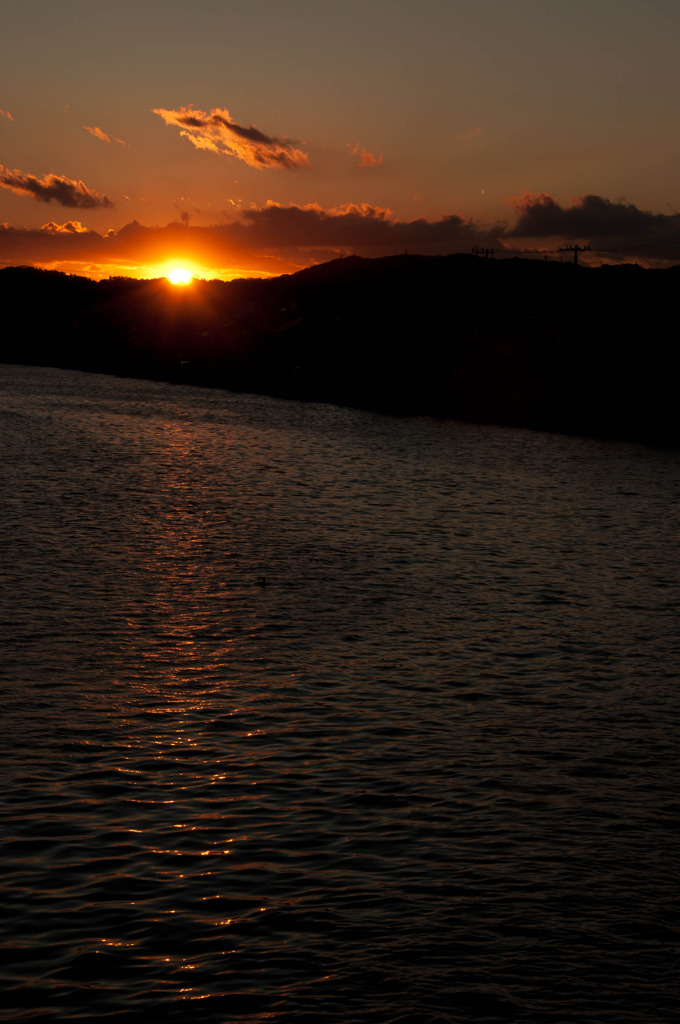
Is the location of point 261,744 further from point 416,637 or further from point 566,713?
point 416,637

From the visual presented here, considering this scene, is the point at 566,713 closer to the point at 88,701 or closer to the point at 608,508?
the point at 88,701

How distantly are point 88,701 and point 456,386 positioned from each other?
136021mm

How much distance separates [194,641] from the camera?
24312 millimetres

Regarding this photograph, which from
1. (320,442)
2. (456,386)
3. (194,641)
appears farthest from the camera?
(456,386)

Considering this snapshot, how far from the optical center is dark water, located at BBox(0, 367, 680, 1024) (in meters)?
11.5

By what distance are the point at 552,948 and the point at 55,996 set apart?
19.4 ft

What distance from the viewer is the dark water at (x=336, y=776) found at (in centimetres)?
1146

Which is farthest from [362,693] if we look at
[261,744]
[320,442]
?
[320,442]

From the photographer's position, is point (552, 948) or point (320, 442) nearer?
point (552, 948)

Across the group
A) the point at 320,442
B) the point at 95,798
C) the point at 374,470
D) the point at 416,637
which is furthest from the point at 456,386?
the point at 95,798

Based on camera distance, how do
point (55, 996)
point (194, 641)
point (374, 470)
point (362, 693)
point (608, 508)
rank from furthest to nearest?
1. point (374, 470)
2. point (608, 508)
3. point (194, 641)
4. point (362, 693)
5. point (55, 996)

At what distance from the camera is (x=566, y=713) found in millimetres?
20203

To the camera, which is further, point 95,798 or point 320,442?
point 320,442

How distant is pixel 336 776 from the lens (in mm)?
16750
